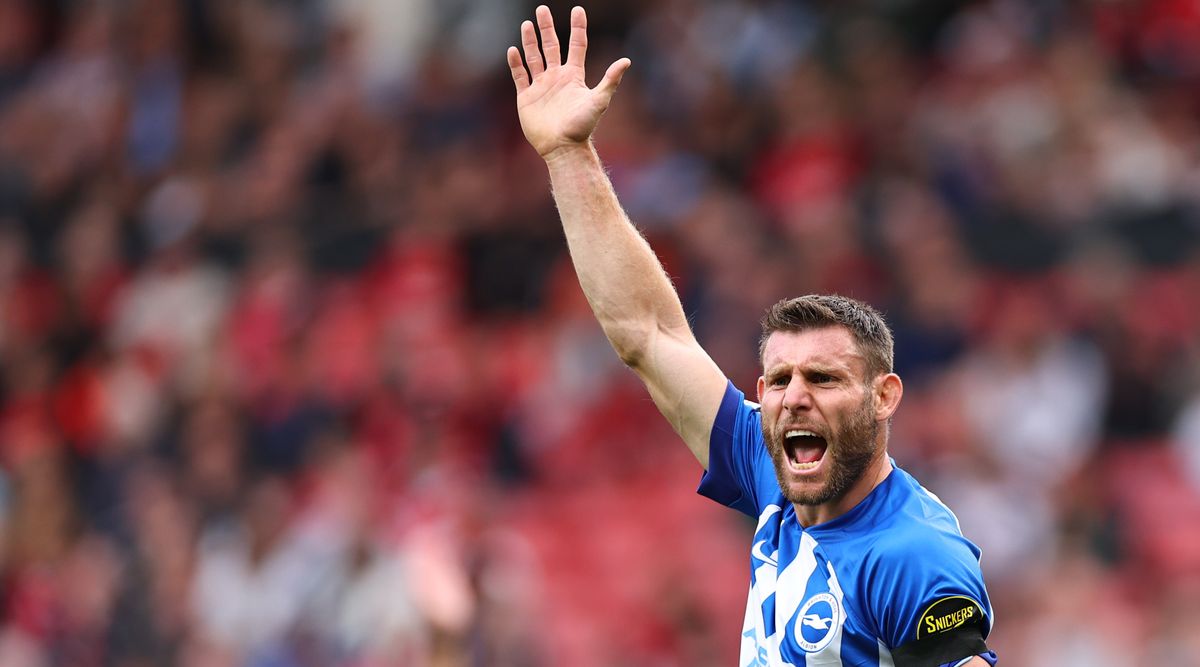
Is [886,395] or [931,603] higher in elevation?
[886,395]

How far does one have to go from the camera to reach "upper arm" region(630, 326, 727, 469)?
16.0ft

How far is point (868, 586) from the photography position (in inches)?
167

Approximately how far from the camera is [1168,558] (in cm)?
916

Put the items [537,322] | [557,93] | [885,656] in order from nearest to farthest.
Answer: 1. [885,656]
2. [557,93]
3. [537,322]

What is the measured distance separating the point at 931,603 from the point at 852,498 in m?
0.46

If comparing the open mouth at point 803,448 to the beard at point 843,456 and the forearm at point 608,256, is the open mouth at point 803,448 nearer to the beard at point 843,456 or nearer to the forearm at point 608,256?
the beard at point 843,456

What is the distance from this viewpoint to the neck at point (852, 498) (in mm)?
4457

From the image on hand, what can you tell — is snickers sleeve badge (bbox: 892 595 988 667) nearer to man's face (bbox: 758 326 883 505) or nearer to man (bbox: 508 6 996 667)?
man (bbox: 508 6 996 667)

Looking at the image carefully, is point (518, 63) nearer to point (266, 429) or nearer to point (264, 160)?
point (266, 429)

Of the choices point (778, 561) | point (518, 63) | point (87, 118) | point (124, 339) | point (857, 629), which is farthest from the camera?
point (87, 118)

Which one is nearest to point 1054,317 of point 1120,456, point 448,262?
point 1120,456

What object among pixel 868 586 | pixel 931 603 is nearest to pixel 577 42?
pixel 868 586

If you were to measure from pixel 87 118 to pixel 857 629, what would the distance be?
511 inches

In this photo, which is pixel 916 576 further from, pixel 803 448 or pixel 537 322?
pixel 537 322
